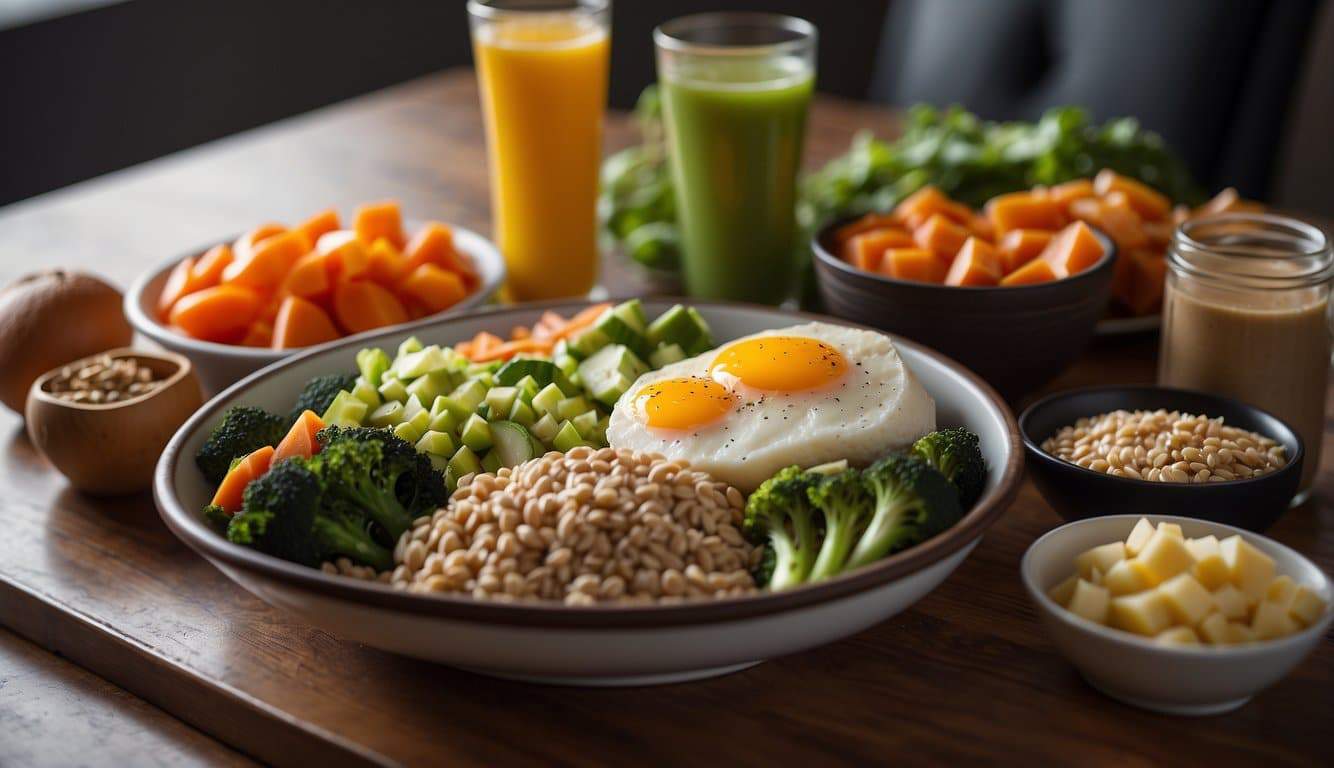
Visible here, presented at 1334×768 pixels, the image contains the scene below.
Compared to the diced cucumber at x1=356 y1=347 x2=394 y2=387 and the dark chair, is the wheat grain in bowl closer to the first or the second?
the diced cucumber at x1=356 y1=347 x2=394 y2=387

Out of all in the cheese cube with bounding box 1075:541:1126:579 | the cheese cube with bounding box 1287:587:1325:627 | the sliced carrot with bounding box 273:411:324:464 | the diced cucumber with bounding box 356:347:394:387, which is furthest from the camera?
the diced cucumber with bounding box 356:347:394:387

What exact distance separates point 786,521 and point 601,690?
328 mm

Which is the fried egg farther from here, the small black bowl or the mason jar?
the mason jar

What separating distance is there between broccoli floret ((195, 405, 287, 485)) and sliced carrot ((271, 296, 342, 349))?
Result: 39 cm

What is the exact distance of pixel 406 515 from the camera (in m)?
1.65

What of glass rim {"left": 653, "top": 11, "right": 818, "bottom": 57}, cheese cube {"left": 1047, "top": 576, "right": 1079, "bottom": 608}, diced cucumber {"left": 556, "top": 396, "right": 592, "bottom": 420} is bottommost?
cheese cube {"left": 1047, "top": 576, "right": 1079, "bottom": 608}

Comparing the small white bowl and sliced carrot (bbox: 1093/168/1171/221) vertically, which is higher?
sliced carrot (bbox: 1093/168/1171/221)

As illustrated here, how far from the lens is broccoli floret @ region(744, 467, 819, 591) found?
153 centimetres

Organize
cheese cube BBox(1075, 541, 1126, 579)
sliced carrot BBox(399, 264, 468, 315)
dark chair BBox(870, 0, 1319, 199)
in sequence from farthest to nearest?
dark chair BBox(870, 0, 1319, 199), sliced carrot BBox(399, 264, 468, 315), cheese cube BBox(1075, 541, 1126, 579)

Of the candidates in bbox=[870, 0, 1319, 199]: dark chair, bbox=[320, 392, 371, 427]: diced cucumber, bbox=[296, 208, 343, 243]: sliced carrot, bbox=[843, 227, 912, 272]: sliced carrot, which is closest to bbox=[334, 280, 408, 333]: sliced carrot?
bbox=[296, 208, 343, 243]: sliced carrot

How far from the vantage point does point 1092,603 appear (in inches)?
58.1

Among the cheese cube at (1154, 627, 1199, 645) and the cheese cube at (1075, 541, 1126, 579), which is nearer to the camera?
the cheese cube at (1154, 627, 1199, 645)

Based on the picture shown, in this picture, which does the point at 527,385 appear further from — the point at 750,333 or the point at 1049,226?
the point at 1049,226

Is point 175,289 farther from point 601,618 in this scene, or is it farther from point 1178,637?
point 1178,637
